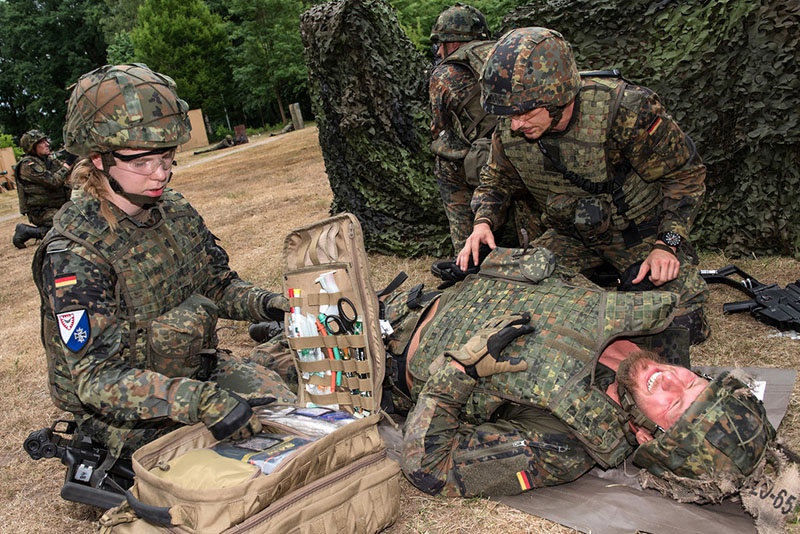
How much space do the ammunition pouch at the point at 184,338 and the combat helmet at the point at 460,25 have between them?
9.08 feet

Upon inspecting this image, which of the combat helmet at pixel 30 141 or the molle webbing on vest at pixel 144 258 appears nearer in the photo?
the molle webbing on vest at pixel 144 258

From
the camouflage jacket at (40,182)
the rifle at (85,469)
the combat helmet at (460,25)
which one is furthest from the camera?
the camouflage jacket at (40,182)

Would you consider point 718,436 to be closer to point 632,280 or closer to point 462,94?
point 632,280

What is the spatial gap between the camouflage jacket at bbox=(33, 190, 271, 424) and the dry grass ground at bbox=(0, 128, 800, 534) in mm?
805

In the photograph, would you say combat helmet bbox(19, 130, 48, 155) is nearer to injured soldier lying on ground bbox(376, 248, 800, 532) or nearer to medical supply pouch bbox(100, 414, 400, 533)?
medical supply pouch bbox(100, 414, 400, 533)

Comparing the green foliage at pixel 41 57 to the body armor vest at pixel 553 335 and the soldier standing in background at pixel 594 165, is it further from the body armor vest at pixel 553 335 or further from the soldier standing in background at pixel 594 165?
the body armor vest at pixel 553 335

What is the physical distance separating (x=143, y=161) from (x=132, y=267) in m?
0.47

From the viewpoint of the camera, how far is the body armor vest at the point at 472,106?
4.65 metres

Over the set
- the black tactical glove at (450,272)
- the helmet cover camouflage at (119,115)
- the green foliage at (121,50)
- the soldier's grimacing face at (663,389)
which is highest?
the green foliage at (121,50)

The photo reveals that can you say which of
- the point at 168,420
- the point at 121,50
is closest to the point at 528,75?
the point at 168,420

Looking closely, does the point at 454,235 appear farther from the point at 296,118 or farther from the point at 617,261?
the point at 296,118

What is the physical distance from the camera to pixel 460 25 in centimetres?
483

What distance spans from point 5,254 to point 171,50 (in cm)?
2481

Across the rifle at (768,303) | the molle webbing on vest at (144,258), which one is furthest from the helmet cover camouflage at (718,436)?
the molle webbing on vest at (144,258)
